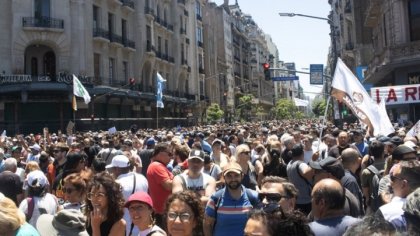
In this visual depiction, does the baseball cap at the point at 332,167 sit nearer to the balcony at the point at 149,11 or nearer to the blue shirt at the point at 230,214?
the blue shirt at the point at 230,214

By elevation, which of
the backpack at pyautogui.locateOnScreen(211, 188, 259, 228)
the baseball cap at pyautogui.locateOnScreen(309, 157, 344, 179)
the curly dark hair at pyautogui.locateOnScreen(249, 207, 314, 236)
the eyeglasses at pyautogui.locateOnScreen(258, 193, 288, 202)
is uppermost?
the baseball cap at pyautogui.locateOnScreen(309, 157, 344, 179)

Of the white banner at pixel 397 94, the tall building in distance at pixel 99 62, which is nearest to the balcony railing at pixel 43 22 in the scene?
the tall building in distance at pixel 99 62

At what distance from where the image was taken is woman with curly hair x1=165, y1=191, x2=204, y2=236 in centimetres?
388

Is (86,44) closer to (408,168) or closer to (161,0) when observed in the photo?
(161,0)

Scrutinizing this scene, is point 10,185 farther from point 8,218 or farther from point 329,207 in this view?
point 329,207

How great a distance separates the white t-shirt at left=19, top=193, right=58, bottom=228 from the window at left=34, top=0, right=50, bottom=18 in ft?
105

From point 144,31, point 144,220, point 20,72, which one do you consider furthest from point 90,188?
point 144,31

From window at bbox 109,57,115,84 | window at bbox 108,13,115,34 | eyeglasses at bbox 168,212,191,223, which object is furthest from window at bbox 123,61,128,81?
eyeglasses at bbox 168,212,191,223

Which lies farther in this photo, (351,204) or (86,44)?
(86,44)

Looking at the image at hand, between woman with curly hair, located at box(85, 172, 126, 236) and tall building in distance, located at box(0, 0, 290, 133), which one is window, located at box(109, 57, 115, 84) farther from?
woman with curly hair, located at box(85, 172, 126, 236)

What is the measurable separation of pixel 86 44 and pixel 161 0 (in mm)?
17887

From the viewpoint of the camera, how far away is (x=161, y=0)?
52031 mm

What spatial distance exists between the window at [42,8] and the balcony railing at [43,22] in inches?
18.7

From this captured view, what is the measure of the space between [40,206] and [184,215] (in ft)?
7.52
